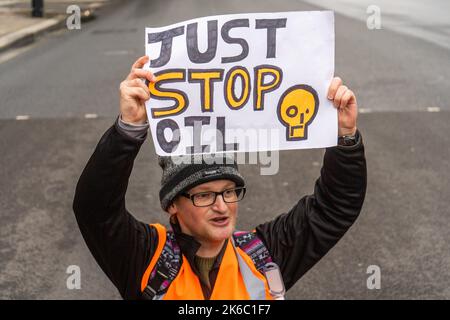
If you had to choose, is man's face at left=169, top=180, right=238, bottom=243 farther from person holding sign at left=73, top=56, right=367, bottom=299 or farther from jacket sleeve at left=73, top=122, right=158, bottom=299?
jacket sleeve at left=73, top=122, right=158, bottom=299

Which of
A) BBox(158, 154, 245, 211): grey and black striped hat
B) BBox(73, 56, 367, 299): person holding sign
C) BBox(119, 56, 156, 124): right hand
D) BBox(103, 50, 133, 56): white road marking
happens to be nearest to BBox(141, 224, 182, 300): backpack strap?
BBox(73, 56, 367, 299): person holding sign

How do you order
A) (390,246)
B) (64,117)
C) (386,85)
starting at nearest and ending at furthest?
(390,246), (64,117), (386,85)

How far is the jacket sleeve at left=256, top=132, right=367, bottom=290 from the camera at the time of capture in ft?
8.13

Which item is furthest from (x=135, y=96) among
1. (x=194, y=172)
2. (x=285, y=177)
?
(x=285, y=177)

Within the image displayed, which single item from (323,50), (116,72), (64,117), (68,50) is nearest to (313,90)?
(323,50)

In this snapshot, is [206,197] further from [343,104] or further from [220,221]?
[343,104]

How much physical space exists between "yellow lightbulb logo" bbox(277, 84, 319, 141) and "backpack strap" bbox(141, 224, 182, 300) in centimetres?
55

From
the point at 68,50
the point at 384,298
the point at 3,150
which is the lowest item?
the point at 384,298

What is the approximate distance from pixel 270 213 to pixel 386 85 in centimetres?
514

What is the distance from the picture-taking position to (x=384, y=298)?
14.7 ft

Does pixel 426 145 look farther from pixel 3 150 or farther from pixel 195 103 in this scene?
pixel 195 103

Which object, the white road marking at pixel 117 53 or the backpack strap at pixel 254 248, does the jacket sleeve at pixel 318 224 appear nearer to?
the backpack strap at pixel 254 248

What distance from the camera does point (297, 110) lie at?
7.68 feet

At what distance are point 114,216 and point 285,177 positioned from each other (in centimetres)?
450
